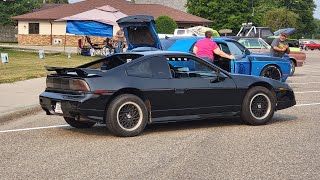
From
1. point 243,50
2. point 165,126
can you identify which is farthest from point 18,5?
point 165,126

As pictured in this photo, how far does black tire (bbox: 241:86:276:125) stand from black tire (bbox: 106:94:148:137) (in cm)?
203

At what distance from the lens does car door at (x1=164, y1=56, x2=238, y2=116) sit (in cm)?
930

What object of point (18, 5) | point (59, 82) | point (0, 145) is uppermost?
point (18, 5)

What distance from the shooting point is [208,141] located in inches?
336

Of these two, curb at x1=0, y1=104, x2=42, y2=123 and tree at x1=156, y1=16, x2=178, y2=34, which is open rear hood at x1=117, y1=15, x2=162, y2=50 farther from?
tree at x1=156, y1=16, x2=178, y2=34

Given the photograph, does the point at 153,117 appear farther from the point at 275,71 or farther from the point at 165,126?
the point at 275,71

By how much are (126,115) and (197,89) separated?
142 centimetres

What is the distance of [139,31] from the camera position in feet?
66.6

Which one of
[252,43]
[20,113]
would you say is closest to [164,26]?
[252,43]

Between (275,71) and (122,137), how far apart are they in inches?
362

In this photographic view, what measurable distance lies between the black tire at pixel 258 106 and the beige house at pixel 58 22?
Result: 4310 centimetres

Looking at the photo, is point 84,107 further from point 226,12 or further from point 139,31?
point 226,12

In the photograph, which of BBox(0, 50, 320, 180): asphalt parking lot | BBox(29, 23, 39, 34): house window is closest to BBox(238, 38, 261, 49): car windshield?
BBox(0, 50, 320, 180): asphalt parking lot

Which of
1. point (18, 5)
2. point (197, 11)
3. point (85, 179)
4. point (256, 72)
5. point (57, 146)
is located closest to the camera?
point (85, 179)
